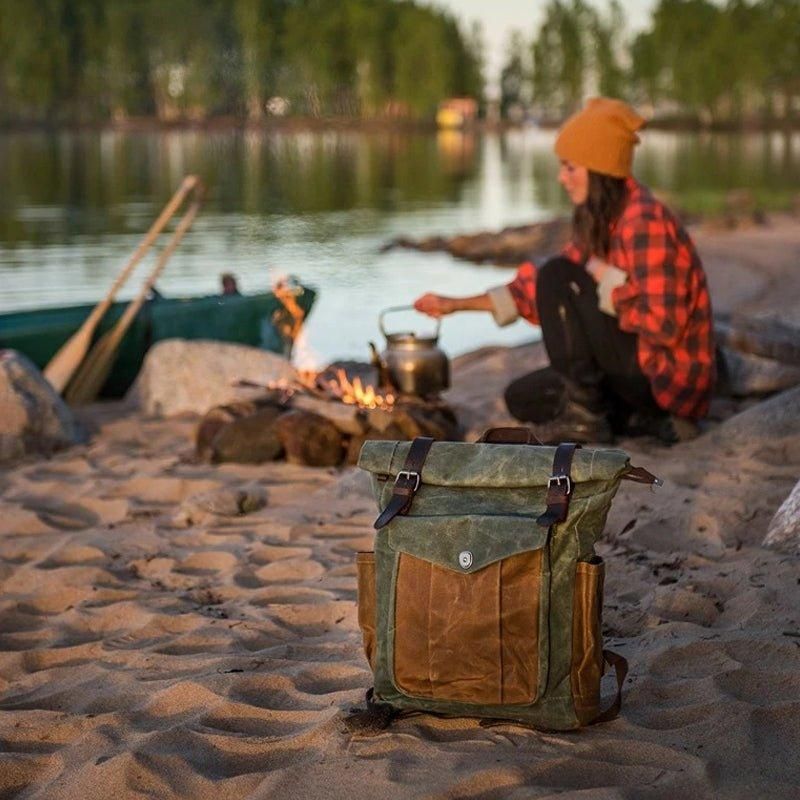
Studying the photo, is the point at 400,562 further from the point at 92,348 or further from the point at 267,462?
the point at 92,348

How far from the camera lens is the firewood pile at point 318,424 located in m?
6.31

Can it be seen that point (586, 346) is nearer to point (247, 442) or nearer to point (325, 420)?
point (325, 420)

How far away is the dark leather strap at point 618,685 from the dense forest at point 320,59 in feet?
378

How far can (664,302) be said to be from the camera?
580cm

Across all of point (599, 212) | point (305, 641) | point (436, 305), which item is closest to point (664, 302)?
point (599, 212)

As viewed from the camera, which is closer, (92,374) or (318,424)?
(318,424)

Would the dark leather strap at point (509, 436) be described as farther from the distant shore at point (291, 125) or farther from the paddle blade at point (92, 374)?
the distant shore at point (291, 125)

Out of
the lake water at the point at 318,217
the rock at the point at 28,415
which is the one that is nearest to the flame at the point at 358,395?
the lake water at the point at 318,217

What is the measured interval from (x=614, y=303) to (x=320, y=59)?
12401 centimetres

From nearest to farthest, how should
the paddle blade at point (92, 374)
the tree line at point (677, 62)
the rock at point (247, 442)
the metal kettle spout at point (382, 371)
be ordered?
1. the rock at point (247, 442)
2. the metal kettle spout at point (382, 371)
3. the paddle blade at point (92, 374)
4. the tree line at point (677, 62)

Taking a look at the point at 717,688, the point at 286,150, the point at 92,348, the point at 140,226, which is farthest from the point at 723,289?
the point at 286,150

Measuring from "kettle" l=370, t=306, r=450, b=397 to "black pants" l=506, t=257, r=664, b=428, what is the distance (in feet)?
2.02

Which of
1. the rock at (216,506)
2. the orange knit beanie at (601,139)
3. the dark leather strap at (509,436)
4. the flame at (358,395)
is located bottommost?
the rock at (216,506)

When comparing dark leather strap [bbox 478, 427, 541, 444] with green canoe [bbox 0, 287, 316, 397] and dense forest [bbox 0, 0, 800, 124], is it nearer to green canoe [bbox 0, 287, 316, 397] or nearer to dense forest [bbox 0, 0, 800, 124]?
green canoe [bbox 0, 287, 316, 397]
